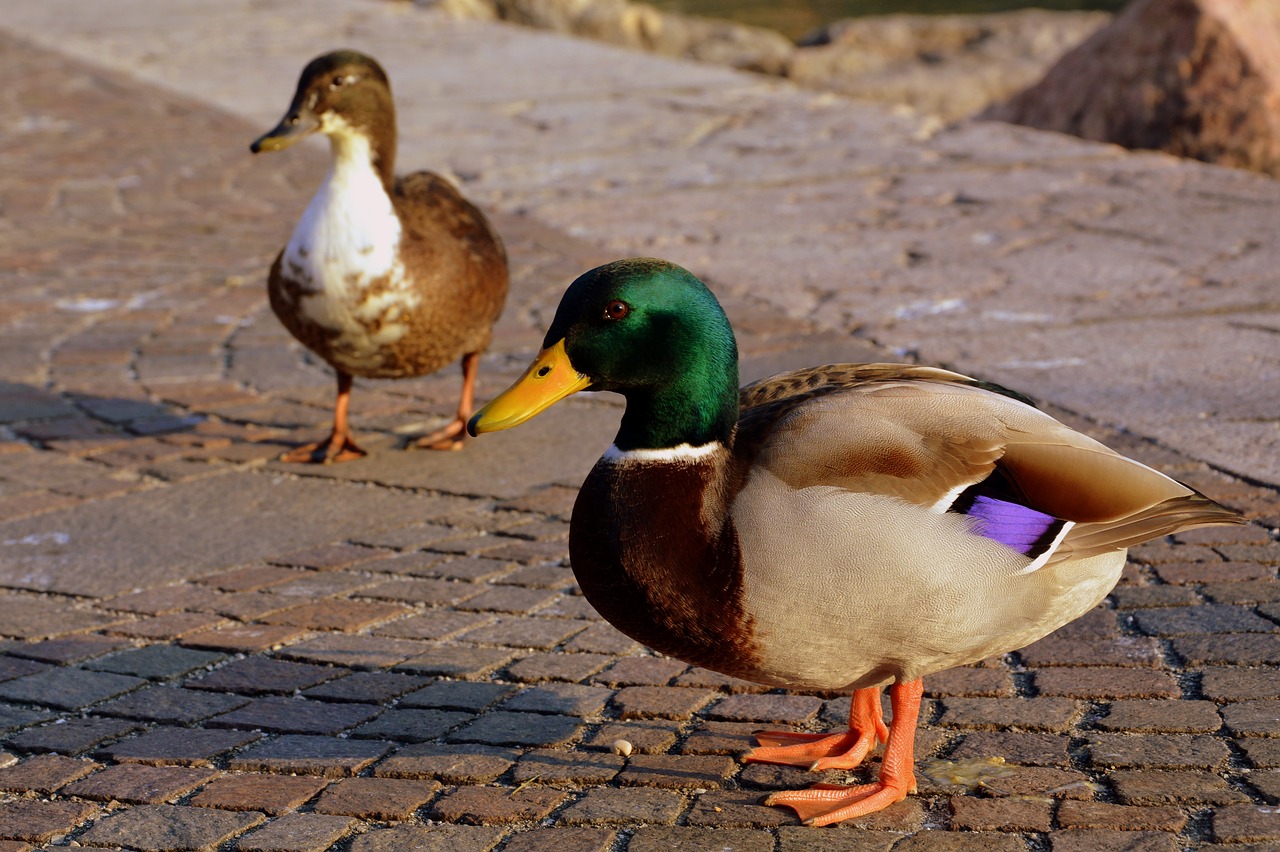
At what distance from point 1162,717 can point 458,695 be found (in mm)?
1365

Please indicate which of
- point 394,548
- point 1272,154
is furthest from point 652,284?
point 1272,154

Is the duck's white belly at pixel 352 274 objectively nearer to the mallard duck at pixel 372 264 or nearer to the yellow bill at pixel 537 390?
the mallard duck at pixel 372 264

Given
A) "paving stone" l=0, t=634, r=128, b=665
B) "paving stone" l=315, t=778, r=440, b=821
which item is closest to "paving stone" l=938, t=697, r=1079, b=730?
"paving stone" l=315, t=778, r=440, b=821

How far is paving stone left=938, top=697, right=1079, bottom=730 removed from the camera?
2.79 metres

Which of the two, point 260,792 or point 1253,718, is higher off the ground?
point 1253,718

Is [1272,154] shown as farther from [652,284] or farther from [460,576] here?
[652,284]

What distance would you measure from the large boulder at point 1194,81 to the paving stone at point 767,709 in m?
6.32

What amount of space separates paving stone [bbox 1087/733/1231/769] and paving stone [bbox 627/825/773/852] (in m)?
0.64

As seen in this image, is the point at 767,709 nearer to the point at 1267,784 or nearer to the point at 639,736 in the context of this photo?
the point at 639,736

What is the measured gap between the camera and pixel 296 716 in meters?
2.93

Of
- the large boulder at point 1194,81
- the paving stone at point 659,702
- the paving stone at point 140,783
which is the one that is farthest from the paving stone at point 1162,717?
the large boulder at point 1194,81

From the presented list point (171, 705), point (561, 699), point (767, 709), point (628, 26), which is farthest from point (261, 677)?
point (628, 26)

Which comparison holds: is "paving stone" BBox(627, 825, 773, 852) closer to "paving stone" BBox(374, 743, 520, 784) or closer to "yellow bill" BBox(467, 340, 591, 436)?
"paving stone" BBox(374, 743, 520, 784)

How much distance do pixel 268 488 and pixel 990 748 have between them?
2404 millimetres
